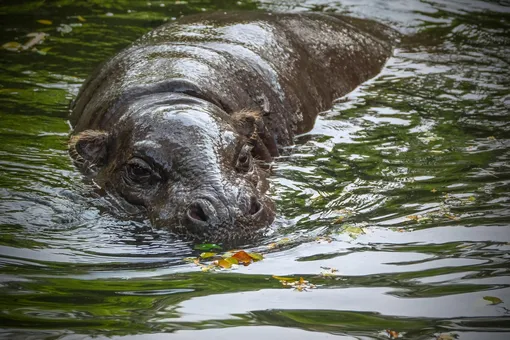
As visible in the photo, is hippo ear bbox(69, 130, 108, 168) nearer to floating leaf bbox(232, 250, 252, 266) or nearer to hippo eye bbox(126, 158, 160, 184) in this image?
hippo eye bbox(126, 158, 160, 184)

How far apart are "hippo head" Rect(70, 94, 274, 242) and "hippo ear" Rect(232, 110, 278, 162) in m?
0.02

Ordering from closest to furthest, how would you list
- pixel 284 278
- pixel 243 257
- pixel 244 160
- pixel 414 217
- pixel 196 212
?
1. pixel 284 278
2. pixel 243 257
3. pixel 196 212
4. pixel 414 217
5. pixel 244 160

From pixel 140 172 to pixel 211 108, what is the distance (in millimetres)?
A: 1007

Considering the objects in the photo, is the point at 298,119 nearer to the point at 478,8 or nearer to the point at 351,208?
the point at 351,208

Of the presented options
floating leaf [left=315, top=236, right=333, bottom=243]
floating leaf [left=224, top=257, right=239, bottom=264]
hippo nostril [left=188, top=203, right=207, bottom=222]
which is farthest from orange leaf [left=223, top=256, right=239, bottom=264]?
floating leaf [left=315, top=236, right=333, bottom=243]

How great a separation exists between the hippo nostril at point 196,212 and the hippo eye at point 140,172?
0.69 m

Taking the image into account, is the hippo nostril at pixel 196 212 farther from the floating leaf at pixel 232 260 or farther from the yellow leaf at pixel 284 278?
the yellow leaf at pixel 284 278

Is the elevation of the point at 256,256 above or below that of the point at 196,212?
below

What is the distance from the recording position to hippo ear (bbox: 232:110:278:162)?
7895mm

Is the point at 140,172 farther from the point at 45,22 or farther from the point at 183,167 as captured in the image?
the point at 45,22

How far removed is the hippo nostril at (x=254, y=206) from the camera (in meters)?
6.42

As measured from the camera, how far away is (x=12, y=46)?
12.0m

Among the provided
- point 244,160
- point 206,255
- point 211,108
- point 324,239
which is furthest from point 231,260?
point 211,108

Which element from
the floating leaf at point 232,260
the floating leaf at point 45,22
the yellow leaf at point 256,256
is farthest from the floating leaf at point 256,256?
the floating leaf at point 45,22
